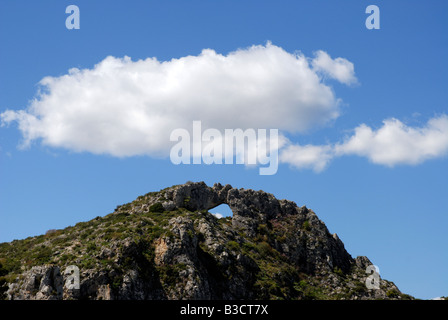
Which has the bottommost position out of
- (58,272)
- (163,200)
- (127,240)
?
(58,272)

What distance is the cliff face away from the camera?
79.4 m

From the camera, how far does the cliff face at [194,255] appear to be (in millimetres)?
79438

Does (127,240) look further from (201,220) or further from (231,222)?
(231,222)

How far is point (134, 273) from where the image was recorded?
82.6 meters

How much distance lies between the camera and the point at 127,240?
87938mm

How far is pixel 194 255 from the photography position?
305 ft
